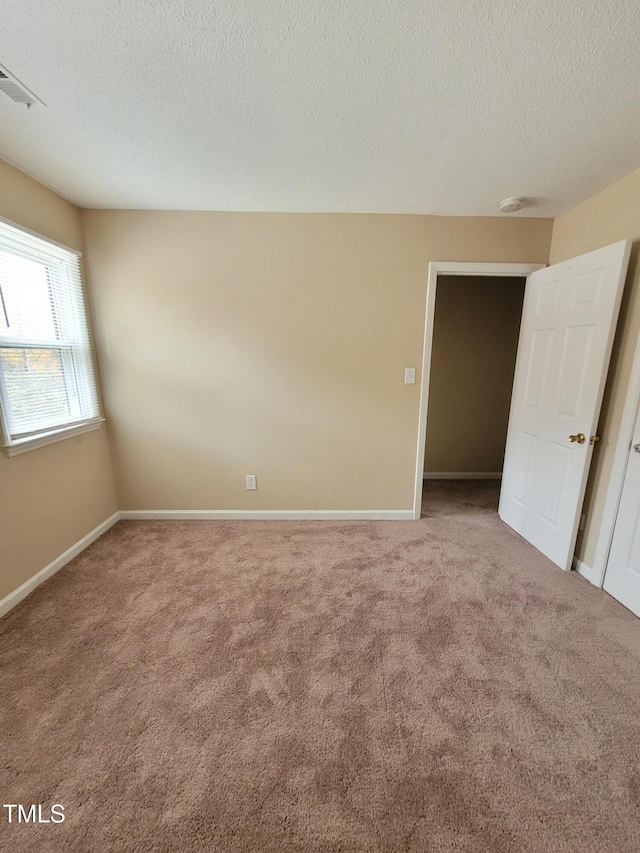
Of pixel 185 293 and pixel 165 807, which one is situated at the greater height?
pixel 185 293

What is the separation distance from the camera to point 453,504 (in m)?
3.14

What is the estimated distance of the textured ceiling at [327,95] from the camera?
0.99 metres

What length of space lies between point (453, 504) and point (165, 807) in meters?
2.86

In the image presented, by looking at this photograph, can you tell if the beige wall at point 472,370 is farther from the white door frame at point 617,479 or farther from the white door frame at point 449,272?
the white door frame at point 617,479

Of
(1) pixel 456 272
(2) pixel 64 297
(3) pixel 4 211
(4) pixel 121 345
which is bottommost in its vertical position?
(4) pixel 121 345

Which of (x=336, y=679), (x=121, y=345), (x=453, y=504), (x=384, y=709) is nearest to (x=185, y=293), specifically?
(x=121, y=345)

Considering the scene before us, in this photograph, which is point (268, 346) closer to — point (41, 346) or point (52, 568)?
point (41, 346)

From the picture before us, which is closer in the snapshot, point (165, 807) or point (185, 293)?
point (165, 807)

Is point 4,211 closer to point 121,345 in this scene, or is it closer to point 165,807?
point 121,345

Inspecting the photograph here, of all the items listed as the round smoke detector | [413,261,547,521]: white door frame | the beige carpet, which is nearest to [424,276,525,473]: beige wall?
[413,261,547,521]: white door frame

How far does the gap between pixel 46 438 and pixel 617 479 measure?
357cm

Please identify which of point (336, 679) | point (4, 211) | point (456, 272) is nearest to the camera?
point (336, 679)

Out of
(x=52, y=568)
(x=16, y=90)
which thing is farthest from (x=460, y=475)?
(x=16, y=90)

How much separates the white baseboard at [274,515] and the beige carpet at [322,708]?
61cm
